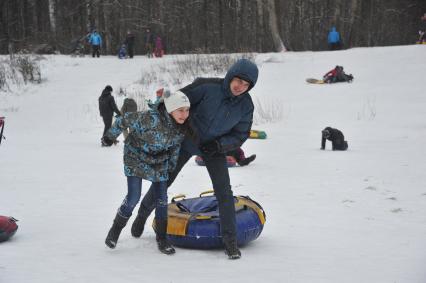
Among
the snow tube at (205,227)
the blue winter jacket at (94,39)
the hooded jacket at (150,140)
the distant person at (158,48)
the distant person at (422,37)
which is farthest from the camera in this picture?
the distant person at (158,48)

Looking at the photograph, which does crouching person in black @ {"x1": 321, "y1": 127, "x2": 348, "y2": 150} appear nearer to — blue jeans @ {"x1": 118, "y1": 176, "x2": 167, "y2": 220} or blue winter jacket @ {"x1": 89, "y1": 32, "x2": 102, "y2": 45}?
blue jeans @ {"x1": 118, "y1": 176, "x2": 167, "y2": 220}

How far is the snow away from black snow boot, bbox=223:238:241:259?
0.07 m

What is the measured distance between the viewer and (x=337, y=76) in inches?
800

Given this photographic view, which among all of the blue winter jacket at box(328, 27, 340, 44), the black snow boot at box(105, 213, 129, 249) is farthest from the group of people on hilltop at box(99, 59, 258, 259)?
the blue winter jacket at box(328, 27, 340, 44)

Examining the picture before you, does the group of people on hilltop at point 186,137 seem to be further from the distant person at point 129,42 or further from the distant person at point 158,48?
A: the distant person at point 158,48

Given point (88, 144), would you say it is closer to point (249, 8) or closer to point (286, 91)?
point (286, 91)

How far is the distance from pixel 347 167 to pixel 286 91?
1109 centimetres

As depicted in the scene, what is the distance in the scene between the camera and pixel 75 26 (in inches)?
1566

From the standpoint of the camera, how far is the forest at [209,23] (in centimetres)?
3316

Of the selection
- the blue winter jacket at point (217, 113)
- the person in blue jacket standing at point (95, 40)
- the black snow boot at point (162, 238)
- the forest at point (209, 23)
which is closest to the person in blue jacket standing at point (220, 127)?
the blue winter jacket at point (217, 113)

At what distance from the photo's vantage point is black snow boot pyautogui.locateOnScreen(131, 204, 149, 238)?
196 inches

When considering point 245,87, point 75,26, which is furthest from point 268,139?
point 75,26

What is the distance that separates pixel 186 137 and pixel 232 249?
0.98 metres

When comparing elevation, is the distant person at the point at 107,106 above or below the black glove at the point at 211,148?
below
